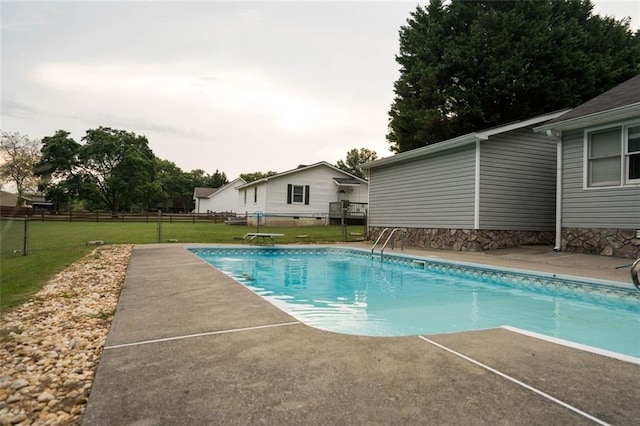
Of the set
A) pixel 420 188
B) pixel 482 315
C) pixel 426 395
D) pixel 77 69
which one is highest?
pixel 77 69

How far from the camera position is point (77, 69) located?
11.3 meters

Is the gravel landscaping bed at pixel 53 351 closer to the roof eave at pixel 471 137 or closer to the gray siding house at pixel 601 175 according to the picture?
the roof eave at pixel 471 137

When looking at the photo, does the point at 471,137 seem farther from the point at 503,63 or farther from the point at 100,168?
the point at 100,168

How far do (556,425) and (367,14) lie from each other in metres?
14.0

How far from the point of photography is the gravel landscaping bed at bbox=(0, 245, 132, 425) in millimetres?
1971

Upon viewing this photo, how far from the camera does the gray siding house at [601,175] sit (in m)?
8.23

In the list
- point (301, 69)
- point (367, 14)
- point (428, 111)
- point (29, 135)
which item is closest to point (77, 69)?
point (301, 69)

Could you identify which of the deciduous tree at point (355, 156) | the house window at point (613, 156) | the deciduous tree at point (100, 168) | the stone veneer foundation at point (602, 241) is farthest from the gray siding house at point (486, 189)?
the deciduous tree at point (355, 156)

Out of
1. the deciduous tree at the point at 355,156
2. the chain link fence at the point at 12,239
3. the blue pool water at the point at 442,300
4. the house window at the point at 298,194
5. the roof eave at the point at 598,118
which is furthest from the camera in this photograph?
the deciduous tree at the point at 355,156

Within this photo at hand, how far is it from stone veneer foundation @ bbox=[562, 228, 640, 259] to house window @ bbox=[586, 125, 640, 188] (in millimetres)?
1145

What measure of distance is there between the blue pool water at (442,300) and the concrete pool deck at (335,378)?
101cm

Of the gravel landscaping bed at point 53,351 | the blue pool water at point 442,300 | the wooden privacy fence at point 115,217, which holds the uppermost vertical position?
the wooden privacy fence at point 115,217

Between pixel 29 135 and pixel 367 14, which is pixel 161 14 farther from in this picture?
pixel 29 135

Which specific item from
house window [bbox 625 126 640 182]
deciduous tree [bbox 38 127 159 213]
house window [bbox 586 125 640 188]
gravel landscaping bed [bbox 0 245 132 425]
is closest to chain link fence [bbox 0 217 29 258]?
gravel landscaping bed [bbox 0 245 132 425]
